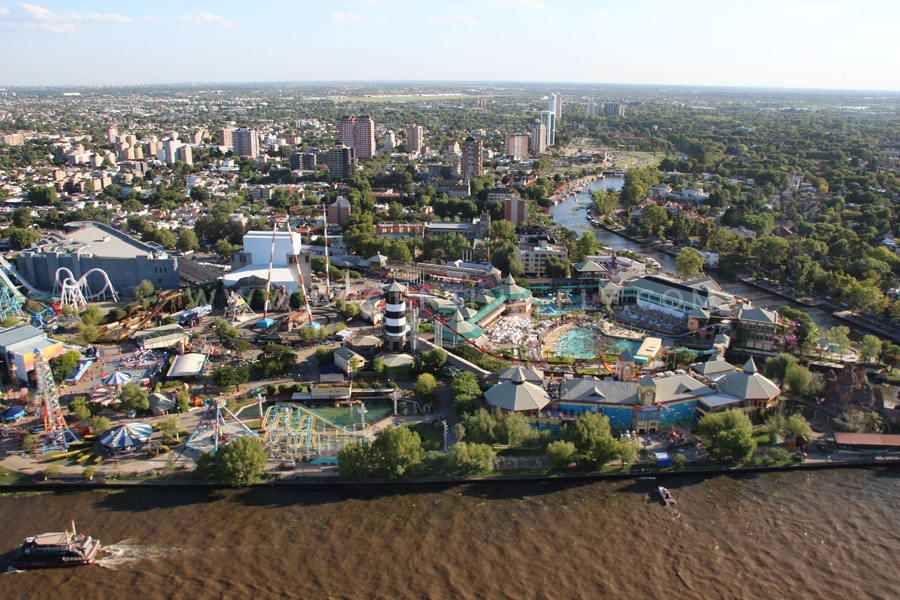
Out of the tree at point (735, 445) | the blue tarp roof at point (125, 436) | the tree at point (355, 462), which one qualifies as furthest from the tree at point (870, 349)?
the blue tarp roof at point (125, 436)

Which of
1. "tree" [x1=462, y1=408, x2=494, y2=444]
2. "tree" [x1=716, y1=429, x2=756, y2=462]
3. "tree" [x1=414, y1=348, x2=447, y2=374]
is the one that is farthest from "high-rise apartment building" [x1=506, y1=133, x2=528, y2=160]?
"tree" [x1=716, y1=429, x2=756, y2=462]

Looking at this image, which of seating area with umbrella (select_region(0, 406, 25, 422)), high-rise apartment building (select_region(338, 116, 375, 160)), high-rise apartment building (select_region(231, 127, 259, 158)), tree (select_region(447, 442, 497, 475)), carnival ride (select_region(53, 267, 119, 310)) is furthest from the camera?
high-rise apartment building (select_region(338, 116, 375, 160))

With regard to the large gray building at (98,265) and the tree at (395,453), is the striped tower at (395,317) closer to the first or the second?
the tree at (395,453)

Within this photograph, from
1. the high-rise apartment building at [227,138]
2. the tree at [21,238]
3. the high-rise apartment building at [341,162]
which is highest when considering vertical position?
the high-rise apartment building at [227,138]

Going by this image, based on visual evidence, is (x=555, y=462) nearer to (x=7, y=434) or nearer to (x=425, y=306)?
(x=425, y=306)

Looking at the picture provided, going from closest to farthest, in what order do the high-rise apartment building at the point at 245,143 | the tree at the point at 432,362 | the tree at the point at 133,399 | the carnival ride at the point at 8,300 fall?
the tree at the point at 133,399 < the tree at the point at 432,362 < the carnival ride at the point at 8,300 < the high-rise apartment building at the point at 245,143

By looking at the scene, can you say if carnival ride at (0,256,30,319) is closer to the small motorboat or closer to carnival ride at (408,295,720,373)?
carnival ride at (408,295,720,373)
